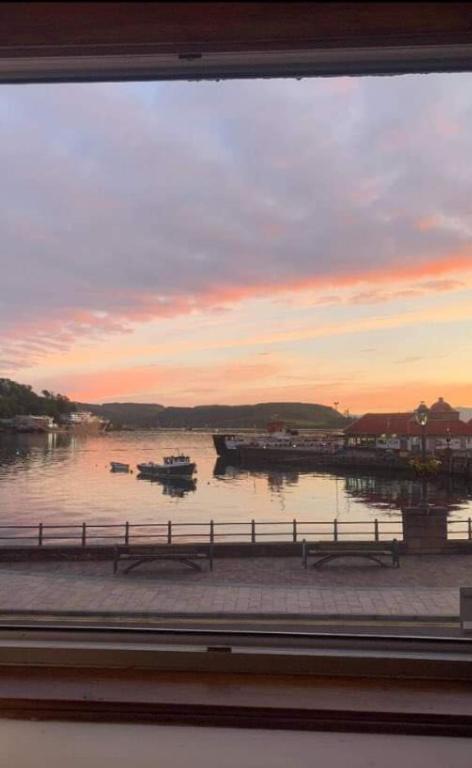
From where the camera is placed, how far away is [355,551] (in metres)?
2.70

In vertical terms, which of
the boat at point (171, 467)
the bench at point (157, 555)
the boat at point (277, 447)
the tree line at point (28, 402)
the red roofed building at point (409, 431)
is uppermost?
the tree line at point (28, 402)

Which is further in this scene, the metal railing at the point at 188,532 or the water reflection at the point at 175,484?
the water reflection at the point at 175,484

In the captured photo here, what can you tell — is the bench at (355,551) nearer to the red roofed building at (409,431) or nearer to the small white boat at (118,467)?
the red roofed building at (409,431)

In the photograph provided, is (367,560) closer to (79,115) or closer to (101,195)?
(101,195)

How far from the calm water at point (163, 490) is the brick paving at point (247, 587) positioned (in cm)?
26

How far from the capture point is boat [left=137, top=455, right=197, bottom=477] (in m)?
2.48

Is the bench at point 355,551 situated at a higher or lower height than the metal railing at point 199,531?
lower

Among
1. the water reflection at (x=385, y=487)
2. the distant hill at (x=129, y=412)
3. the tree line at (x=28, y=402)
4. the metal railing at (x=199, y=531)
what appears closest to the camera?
the tree line at (x=28, y=402)

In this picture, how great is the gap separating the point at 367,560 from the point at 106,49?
235 cm

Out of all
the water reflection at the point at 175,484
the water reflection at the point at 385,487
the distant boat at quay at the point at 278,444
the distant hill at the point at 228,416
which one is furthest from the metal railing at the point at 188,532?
the distant hill at the point at 228,416

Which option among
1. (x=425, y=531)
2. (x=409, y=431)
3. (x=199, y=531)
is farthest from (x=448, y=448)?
(x=199, y=531)

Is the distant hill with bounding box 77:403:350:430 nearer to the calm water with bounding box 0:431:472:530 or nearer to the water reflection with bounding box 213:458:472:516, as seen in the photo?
the calm water with bounding box 0:431:472:530

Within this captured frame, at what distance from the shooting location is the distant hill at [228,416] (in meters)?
2.15

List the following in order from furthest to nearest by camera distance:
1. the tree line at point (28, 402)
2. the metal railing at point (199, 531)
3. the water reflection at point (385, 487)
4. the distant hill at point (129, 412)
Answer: the metal railing at point (199, 531)
the water reflection at point (385, 487)
the distant hill at point (129, 412)
the tree line at point (28, 402)
